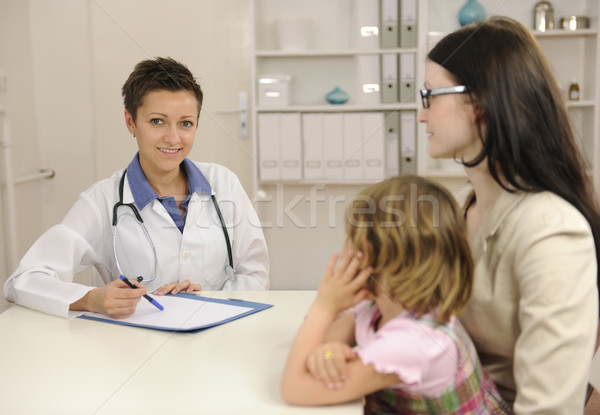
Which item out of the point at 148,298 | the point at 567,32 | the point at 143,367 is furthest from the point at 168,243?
the point at 567,32

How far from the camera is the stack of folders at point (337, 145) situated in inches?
99.3

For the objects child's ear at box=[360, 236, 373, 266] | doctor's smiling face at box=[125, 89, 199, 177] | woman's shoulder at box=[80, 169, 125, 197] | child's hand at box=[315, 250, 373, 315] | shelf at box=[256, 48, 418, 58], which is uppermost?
shelf at box=[256, 48, 418, 58]

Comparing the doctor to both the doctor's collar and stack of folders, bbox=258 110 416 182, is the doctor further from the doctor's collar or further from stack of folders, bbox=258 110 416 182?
stack of folders, bbox=258 110 416 182

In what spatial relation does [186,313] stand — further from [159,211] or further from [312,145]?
[312,145]

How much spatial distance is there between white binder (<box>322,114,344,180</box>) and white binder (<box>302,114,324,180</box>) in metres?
0.02

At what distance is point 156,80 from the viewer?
1410 millimetres

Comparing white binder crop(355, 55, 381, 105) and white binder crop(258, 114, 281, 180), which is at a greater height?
white binder crop(355, 55, 381, 105)

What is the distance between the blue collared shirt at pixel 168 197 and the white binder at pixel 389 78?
122 centimetres

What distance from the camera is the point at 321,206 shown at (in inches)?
113

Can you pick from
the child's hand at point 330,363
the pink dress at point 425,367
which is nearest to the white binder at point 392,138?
the pink dress at point 425,367

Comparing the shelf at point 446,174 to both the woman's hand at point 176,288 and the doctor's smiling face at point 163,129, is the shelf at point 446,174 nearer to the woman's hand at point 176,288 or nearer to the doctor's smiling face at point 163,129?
the doctor's smiling face at point 163,129

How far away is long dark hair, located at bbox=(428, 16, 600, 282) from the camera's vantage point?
2.78ft

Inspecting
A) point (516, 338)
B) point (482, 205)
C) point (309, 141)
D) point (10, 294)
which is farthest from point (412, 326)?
point (309, 141)

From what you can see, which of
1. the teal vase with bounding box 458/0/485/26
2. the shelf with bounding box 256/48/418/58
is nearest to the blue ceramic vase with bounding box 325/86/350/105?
the shelf with bounding box 256/48/418/58
